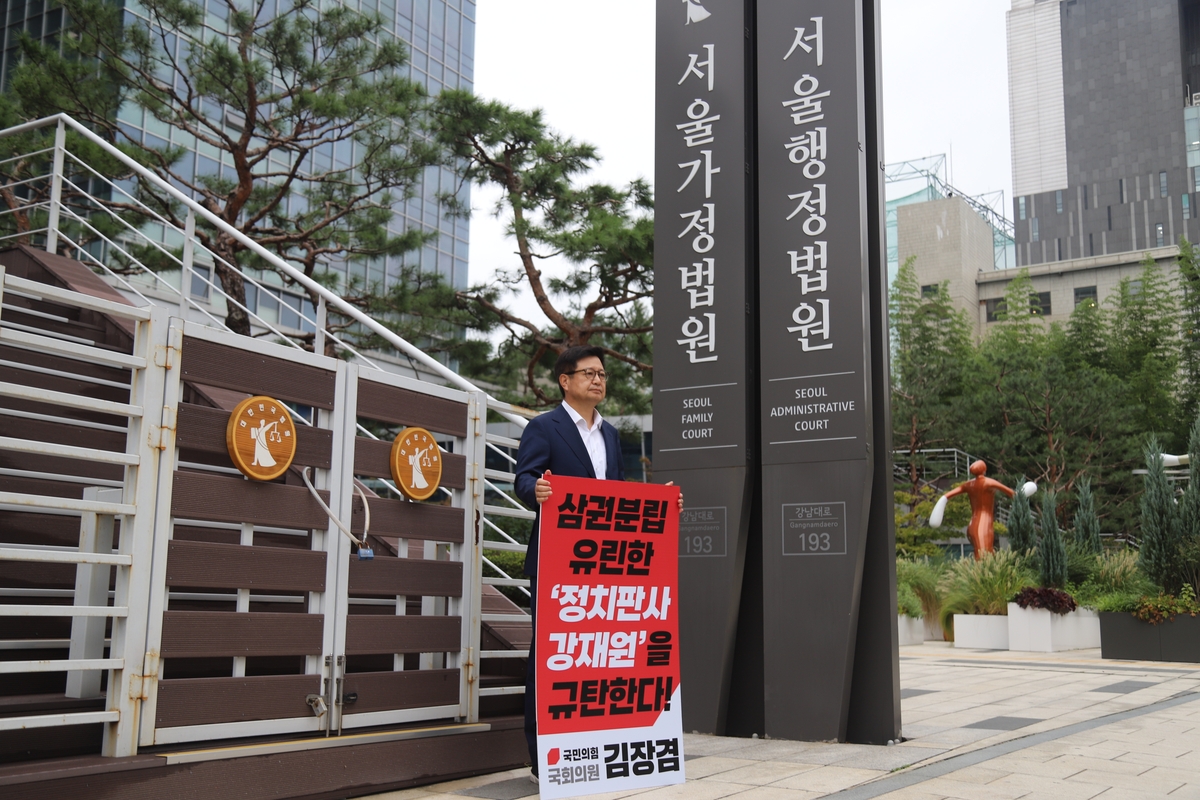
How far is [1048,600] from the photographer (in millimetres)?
12625

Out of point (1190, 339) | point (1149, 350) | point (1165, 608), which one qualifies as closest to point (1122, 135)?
point (1149, 350)

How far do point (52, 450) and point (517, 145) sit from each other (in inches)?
461

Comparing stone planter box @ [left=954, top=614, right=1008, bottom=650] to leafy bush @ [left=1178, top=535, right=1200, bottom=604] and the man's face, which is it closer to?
leafy bush @ [left=1178, top=535, right=1200, bottom=604]

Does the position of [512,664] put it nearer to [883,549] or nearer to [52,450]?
[883,549]

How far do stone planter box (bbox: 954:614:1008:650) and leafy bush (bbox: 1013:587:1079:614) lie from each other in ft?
1.52

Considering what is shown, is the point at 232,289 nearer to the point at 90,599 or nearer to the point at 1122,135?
the point at 90,599

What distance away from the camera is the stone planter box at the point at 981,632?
13016 millimetres

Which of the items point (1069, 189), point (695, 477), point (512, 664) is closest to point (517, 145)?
point (695, 477)

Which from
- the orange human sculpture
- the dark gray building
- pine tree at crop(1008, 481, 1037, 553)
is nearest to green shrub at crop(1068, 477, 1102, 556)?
pine tree at crop(1008, 481, 1037, 553)

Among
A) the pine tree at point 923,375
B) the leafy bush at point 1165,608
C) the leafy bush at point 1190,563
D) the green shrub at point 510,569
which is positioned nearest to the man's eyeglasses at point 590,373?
the green shrub at point 510,569

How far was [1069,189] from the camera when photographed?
66625 mm

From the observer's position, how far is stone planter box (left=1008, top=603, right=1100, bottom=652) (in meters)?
12.5

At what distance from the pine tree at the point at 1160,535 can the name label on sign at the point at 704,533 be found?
8.34 meters

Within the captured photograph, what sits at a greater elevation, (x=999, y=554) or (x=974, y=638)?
(x=999, y=554)
